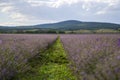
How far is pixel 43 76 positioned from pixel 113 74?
174 inches

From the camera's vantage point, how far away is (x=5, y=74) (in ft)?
17.5

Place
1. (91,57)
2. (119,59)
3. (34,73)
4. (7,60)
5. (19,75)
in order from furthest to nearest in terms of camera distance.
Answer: (34,73), (19,75), (7,60), (91,57), (119,59)

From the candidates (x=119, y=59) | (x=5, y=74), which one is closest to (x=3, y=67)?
(x=5, y=74)

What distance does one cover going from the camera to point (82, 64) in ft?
17.6

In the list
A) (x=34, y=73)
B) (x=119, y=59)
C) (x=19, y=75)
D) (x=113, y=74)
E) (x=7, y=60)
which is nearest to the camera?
(x=113, y=74)

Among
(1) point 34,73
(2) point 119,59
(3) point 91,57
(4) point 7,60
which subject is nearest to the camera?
(2) point 119,59

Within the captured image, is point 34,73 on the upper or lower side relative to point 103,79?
lower

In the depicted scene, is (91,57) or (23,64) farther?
(23,64)

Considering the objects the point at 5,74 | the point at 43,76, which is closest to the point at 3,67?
the point at 5,74

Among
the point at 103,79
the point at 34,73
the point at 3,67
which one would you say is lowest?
the point at 34,73

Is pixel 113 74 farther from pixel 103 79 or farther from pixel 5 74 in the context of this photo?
pixel 5 74

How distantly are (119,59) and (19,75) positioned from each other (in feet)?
13.4

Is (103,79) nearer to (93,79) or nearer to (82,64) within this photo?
(93,79)

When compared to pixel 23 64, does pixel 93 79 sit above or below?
above
